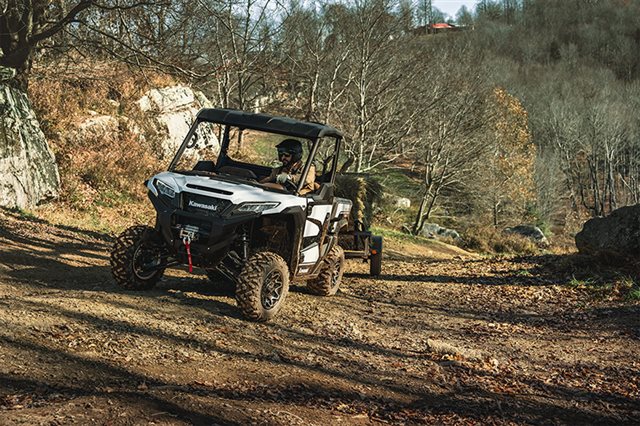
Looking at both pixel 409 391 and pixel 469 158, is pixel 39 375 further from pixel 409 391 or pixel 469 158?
pixel 469 158

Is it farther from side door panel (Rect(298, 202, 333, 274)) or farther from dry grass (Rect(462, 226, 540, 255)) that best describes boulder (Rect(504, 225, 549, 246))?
→ side door panel (Rect(298, 202, 333, 274))

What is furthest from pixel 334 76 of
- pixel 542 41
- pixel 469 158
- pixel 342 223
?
pixel 542 41

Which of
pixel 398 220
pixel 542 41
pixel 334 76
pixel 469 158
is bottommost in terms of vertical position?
pixel 398 220

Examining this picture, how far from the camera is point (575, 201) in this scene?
260ft

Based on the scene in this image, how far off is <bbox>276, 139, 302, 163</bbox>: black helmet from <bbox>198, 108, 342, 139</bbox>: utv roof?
1.08 ft

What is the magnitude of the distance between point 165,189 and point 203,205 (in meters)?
0.56

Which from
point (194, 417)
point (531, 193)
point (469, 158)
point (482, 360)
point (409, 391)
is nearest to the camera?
point (194, 417)

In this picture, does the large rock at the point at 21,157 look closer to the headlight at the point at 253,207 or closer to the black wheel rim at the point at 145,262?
the black wheel rim at the point at 145,262

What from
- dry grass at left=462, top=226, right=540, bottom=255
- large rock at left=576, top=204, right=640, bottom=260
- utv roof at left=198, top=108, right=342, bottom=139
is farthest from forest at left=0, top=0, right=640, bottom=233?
large rock at left=576, top=204, right=640, bottom=260

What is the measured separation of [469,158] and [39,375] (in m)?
37.3

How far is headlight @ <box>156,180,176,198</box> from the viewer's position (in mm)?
7738

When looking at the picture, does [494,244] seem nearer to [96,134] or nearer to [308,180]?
[96,134]

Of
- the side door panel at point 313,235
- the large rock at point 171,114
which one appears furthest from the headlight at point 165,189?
the large rock at point 171,114

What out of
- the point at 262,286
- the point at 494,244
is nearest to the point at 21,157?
Result: the point at 262,286
